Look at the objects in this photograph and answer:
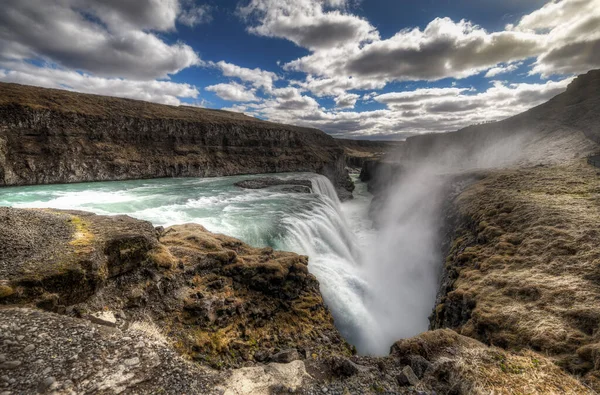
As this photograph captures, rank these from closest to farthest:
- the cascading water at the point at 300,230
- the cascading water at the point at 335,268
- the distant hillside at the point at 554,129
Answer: the cascading water at the point at 335,268
the cascading water at the point at 300,230
the distant hillside at the point at 554,129

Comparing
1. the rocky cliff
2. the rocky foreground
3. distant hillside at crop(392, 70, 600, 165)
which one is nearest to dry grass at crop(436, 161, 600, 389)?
the rocky foreground

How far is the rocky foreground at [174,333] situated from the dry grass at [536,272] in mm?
1103

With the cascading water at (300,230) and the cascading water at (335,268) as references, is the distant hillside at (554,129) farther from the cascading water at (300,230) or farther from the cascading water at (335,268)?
the cascading water at (335,268)

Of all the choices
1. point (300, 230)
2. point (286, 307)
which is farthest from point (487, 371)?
point (300, 230)

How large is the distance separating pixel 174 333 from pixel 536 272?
13.2m

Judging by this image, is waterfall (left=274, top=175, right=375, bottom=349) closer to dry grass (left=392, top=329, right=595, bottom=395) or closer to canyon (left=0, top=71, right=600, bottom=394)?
canyon (left=0, top=71, right=600, bottom=394)

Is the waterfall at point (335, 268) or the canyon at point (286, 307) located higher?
the canyon at point (286, 307)

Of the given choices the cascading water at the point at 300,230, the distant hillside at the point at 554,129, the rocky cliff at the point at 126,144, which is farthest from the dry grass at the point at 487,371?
the rocky cliff at the point at 126,144

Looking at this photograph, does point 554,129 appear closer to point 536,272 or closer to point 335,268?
point 536,272

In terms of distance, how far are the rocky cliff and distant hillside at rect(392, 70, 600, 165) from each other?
102 feet

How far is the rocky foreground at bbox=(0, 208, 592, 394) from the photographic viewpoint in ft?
15.4

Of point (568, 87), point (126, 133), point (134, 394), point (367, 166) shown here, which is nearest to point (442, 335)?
point (134, 394)

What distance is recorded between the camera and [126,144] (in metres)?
49.5

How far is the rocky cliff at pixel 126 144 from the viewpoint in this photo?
1425 inches
